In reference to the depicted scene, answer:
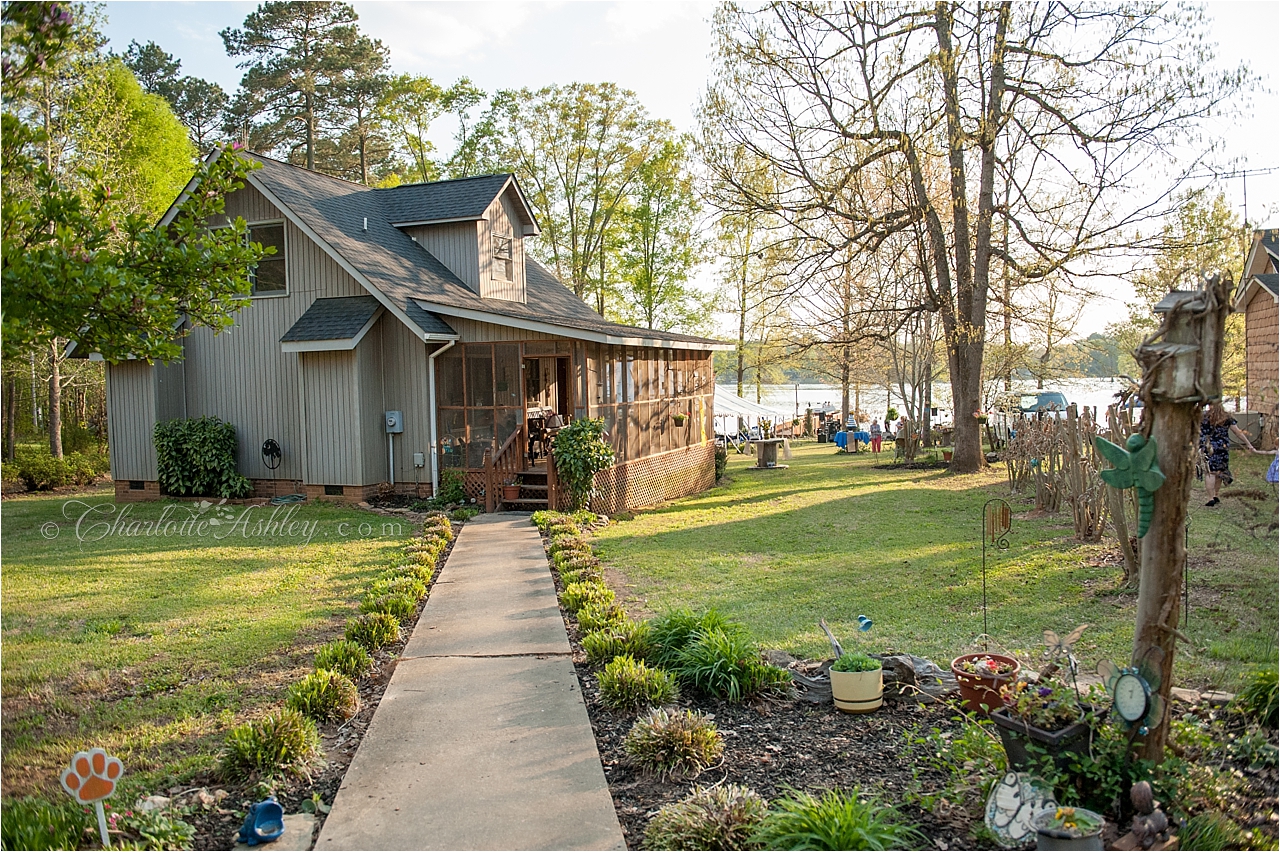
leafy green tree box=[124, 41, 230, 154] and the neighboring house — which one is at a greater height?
leafy green tree box=[124, 41, 230, 154]

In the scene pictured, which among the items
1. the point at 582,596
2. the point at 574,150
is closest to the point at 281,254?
the point at 582,596

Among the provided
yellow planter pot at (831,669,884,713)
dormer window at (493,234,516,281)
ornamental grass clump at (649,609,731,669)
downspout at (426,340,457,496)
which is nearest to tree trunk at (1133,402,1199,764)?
yellow planter pot at (831,669,884,713)

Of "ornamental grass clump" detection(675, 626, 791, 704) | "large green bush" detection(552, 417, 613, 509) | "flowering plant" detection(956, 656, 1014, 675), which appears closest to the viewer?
"flowering plant" detection(956, 656, 1014, 675)

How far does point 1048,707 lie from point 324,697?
13.3 feet

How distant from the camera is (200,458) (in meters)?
14.8

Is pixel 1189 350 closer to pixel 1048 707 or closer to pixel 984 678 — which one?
pixel 1048 707

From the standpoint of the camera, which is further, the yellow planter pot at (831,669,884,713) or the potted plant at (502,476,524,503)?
the potted plant at (502,476,524,503)

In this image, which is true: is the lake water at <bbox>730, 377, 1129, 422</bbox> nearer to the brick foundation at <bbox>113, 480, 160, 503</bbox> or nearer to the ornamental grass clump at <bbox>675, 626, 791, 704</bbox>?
the ornamental grass clump at <bbox>675, 626, 791, 704</bbox>

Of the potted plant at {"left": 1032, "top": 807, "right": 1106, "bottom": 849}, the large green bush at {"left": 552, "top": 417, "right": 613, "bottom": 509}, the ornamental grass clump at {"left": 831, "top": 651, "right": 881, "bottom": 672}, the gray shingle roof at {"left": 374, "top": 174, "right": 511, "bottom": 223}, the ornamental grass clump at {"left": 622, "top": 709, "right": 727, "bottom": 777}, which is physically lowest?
the ornamental grass clump at {"left": 622, "top": 709, "right": 727, "bottom": 777}

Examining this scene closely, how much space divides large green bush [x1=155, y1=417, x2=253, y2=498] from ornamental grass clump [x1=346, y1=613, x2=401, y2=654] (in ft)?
30.8

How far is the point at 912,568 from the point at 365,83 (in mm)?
29595

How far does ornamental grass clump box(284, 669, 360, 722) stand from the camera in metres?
5.09

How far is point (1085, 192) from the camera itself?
51.2 ft

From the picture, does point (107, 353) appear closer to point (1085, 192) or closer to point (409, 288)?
point (409, 288)
